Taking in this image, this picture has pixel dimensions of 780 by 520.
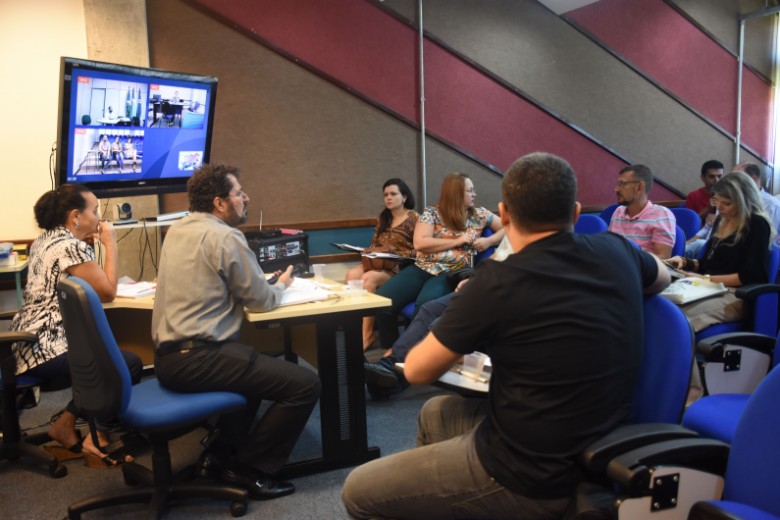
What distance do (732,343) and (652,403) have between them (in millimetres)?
1035

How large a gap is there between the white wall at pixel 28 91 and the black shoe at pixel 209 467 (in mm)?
2451

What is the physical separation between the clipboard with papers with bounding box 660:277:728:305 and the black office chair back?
231 centimetres

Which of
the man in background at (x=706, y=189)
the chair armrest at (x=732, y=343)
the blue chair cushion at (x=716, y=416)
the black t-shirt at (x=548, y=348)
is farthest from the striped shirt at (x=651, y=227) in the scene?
the black t-shirt at (x=548, y=348)

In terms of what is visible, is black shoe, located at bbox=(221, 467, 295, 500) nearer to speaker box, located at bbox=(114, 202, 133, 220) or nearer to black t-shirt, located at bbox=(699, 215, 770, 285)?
speaker box, located at bbox=(114, 202, 133, 220)

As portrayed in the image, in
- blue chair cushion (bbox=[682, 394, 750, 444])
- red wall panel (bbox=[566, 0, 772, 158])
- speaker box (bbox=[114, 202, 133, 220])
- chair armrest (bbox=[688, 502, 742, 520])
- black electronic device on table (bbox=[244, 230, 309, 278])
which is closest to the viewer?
chair armrest (bbox=[688, 502, 742, 520])

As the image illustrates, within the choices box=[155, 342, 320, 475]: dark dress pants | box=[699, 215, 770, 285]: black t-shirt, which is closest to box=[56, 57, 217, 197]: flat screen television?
box=[155, 342, 320, 475]: dark dress pants

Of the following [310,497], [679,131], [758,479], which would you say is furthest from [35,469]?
[679,131]

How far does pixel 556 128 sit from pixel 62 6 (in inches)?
158

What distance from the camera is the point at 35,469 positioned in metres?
2.84

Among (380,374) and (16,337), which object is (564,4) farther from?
(16,337)

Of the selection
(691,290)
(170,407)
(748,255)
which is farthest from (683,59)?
(170,407)

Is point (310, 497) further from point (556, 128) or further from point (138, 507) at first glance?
point (556, 128)

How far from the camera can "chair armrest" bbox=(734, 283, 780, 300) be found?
299 centimetres

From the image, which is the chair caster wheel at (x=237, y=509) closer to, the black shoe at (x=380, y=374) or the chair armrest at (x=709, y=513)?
the black shoe at (x=380, y=374)
